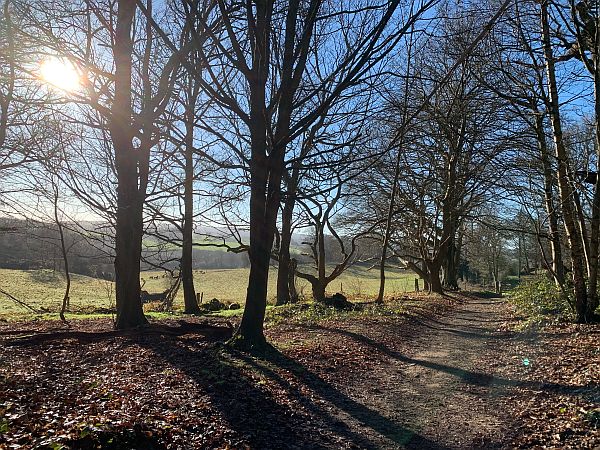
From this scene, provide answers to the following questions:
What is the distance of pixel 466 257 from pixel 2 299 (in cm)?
3958

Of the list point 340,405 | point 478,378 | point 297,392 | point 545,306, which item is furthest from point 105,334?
point 545,306

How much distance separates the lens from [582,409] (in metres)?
4.91

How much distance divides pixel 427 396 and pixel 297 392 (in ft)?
5.91

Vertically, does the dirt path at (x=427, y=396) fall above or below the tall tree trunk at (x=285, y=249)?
below

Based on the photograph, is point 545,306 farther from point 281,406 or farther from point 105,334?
point 105,334

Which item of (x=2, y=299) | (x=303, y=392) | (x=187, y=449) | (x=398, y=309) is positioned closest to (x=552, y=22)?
(x=398, y=309)

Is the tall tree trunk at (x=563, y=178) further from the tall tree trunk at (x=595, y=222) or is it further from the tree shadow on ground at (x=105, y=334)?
the tree shadow on ground at (x=105, y=334)

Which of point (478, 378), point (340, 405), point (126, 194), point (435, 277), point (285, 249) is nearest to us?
point (340, 405)

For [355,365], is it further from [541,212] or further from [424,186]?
[424,186]

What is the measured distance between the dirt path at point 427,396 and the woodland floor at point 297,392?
0.08ft

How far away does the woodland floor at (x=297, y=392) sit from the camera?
4.38 m

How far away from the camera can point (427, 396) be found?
6.11m

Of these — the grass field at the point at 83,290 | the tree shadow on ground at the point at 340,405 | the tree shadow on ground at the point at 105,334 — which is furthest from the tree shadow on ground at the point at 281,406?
the grass field at the point at 83,290

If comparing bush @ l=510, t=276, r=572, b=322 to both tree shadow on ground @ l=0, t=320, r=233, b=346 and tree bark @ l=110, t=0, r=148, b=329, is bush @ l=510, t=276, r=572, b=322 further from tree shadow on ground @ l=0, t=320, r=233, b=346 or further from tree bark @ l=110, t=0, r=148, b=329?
tree bark @ l=110, t=0, r=148, b=329
